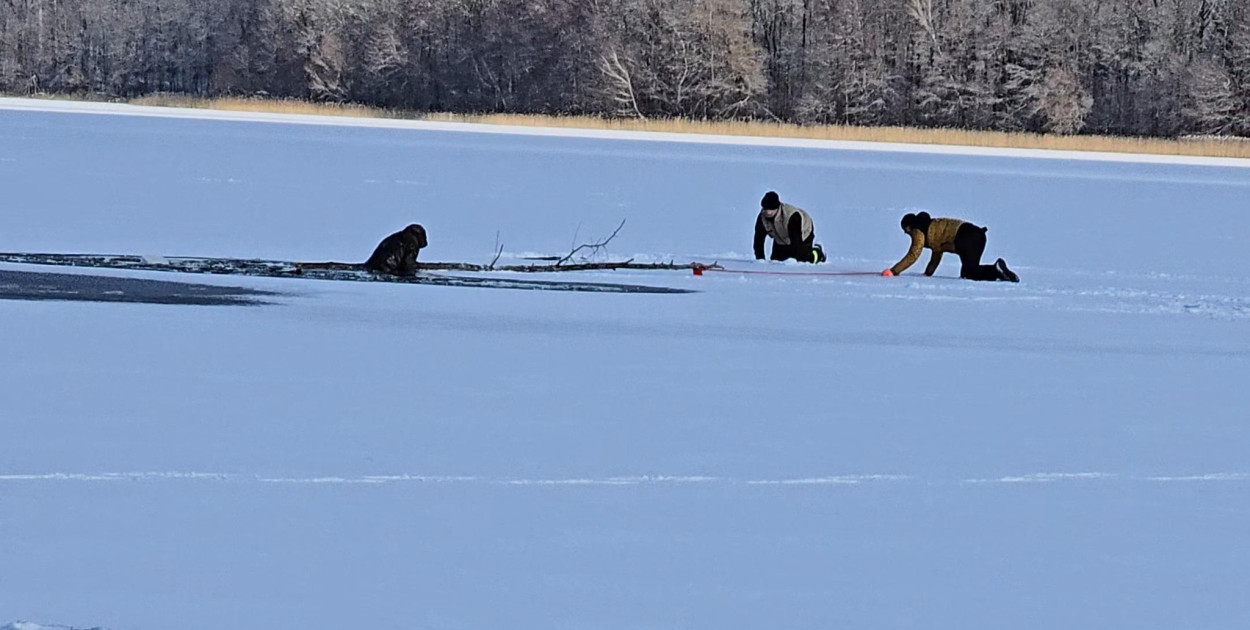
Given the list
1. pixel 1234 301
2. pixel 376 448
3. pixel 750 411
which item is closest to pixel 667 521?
pixel 376 448

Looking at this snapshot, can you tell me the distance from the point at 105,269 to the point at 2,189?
837cm

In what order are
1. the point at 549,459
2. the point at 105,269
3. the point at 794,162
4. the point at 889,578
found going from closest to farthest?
1. the point at 889,578
2. the point at 549,459
3. the point at 105,269
4. the point at 794,162

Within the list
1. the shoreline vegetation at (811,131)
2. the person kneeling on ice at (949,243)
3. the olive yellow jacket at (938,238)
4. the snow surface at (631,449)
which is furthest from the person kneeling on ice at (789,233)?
the shoreline vegetation at (811,131)

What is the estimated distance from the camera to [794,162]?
122 feet

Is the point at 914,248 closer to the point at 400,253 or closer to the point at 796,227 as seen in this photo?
the point at 796,227

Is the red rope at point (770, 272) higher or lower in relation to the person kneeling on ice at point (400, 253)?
lower

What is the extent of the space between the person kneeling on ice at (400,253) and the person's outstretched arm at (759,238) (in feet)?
9.72

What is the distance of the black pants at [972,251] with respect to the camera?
572 inches

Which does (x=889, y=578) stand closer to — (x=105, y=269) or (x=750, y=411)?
(x=750, y=411)

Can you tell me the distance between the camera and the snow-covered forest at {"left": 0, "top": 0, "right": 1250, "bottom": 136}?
61906mm

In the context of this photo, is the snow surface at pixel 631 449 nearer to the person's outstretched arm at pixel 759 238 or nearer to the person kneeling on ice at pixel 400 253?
the person's outstretched arm at pixel 759 238

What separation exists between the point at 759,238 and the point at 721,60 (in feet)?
164

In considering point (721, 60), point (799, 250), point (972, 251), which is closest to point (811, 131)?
point (721, 60)

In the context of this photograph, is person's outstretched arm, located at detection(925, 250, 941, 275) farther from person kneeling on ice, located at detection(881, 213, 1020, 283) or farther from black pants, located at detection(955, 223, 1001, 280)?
black pants, located at detection(955, 223, 1001, 280)
